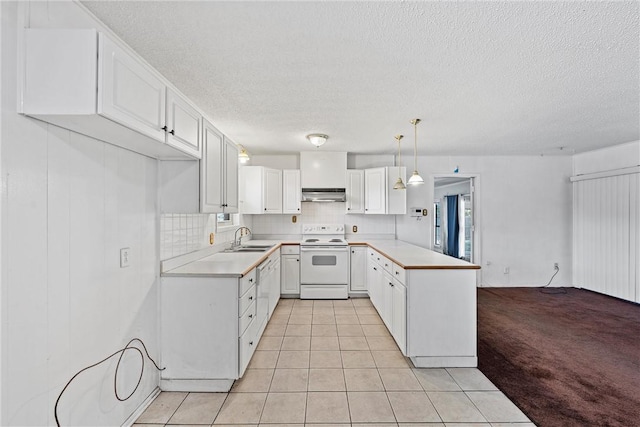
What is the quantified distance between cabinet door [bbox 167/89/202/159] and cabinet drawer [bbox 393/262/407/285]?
6.57ft

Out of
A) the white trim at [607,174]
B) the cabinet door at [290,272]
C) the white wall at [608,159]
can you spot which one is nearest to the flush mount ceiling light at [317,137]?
the cabinet door at [290,272]

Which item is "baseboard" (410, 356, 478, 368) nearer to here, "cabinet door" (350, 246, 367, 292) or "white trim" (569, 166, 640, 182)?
"cabinet door" (350, 246, 367, 292)

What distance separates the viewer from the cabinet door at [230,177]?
111 inches

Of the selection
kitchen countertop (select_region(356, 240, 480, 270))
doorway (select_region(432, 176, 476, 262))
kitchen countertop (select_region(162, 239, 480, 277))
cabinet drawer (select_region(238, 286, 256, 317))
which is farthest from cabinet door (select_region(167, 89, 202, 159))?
doorway (select_region(432, 176, 476, 262))

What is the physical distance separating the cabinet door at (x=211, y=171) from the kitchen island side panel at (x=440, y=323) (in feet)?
6.12

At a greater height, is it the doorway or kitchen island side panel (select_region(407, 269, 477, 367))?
the doorway

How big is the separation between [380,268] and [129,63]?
3.15 meters

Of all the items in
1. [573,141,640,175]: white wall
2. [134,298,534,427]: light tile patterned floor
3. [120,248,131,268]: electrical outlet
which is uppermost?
[573,141,640,175]: white wall

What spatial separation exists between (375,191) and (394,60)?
292 cm

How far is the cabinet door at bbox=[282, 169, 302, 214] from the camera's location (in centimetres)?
483

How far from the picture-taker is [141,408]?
6.61 ft

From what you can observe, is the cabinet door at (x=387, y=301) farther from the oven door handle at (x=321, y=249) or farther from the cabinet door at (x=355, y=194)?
the cabinet door at (x=355, y=194)

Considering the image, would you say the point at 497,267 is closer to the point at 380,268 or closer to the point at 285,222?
the point at 380,268

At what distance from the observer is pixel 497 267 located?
5207 mm
